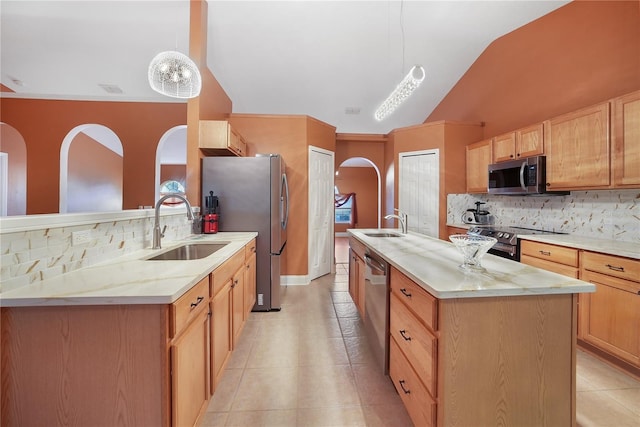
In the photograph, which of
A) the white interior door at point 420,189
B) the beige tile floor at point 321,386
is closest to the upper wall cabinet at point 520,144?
the white interior door at point 420,189

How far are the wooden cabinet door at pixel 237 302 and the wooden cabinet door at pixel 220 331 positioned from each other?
0.09m

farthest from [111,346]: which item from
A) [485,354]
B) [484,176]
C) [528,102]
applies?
[528,102]

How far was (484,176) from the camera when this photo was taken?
143 inches

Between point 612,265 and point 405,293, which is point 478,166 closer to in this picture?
point 612,265

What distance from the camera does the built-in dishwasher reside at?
5.41 feet

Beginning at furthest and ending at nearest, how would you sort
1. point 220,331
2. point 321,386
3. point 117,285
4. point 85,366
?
1. point 321,386
2. point 220,331
3. point 117,285
4. point 85,366

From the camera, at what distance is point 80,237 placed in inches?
50.0

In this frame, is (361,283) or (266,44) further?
(266,44)

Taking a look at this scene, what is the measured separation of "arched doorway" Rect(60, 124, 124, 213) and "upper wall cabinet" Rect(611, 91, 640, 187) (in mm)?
6670

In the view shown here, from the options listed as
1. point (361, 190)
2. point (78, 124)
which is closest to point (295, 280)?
point (78, 124)

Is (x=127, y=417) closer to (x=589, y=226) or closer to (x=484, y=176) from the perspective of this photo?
(x=589, y=226)

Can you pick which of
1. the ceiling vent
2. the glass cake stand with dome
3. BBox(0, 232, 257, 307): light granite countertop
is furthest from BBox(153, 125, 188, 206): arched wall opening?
the glass cake stand with dome

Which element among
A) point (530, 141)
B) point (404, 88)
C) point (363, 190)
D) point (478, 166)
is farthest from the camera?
point (363, 190)

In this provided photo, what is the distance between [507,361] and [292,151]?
3481 mm
